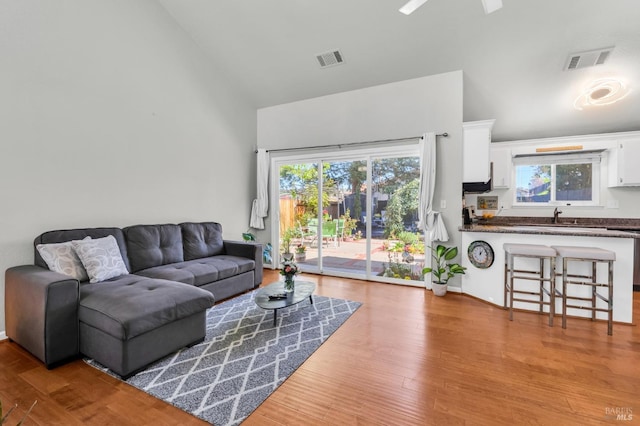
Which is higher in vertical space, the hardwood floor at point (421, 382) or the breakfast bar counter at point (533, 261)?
the breakfast bar counter at point (533, 261)

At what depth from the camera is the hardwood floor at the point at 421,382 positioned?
1769 millimetres

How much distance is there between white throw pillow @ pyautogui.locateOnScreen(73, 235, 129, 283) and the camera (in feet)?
9.11

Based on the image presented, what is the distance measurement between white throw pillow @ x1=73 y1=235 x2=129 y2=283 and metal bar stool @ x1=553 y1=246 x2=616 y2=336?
4551 millimetres

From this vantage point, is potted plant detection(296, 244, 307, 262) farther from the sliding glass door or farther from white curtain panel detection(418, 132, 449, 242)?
white curtain panel detection(418, 132, 449, 242)

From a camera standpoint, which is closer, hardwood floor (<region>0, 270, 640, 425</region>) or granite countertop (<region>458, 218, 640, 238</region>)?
hardwood floor (<region>0, 270, 640, 425</region>)

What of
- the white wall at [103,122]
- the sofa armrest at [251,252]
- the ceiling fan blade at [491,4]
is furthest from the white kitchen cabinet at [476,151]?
the white wall at [103,122]

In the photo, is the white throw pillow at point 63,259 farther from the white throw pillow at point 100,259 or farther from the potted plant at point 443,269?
the potted plant at point 443,269

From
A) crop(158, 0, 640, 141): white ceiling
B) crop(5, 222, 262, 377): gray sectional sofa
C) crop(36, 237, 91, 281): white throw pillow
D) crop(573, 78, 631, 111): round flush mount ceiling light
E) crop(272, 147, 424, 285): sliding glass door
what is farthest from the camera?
crop(272, 147, 424, 285): sliding glass door

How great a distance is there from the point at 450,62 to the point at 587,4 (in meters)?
1.35

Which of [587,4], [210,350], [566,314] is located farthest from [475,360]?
[587,4]

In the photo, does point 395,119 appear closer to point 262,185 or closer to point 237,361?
point 262,185

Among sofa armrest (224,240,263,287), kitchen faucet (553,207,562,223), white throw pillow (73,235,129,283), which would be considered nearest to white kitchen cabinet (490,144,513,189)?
kitchen faucet (553,207,562,223)

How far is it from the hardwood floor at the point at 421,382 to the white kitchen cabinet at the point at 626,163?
2.68 metres

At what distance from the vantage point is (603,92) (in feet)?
12.7
